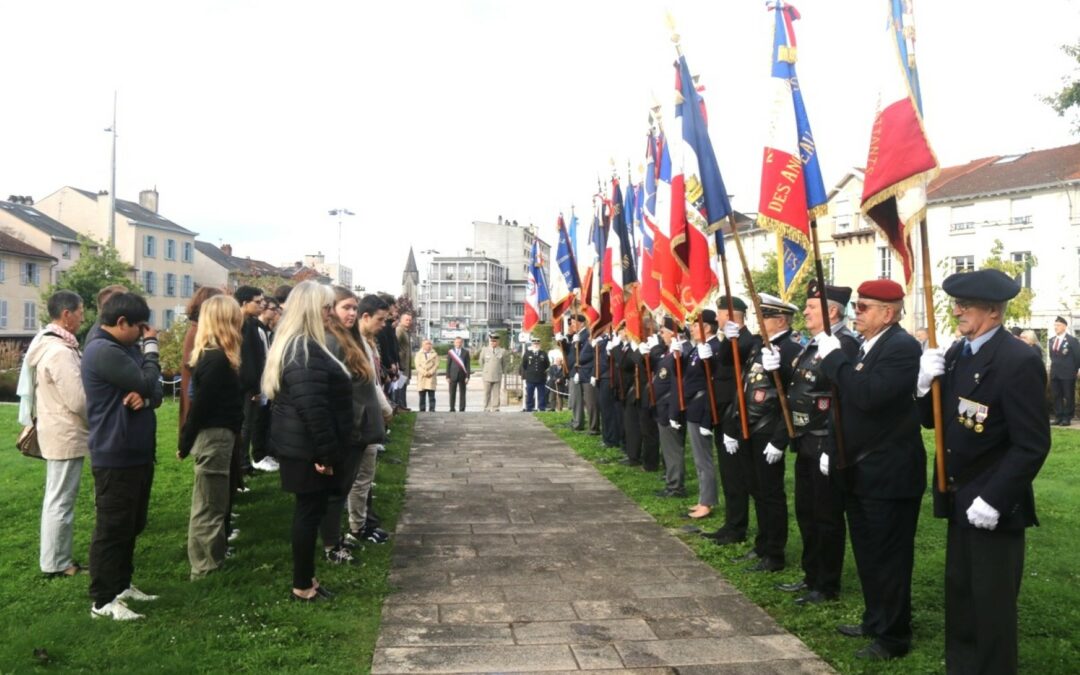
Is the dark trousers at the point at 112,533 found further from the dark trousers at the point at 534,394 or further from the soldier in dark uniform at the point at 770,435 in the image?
the dark trousers at the point at 534,394

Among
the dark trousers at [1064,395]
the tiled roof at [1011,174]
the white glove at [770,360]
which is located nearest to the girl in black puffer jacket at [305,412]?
the white glove at [770,360]

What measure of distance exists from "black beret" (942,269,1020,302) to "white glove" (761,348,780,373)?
2.10m

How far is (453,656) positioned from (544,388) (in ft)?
56.4

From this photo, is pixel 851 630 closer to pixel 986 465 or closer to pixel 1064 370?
pixel 986 465

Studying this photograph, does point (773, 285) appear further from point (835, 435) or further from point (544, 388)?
point (835, 435)

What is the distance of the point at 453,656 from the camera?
493 cm

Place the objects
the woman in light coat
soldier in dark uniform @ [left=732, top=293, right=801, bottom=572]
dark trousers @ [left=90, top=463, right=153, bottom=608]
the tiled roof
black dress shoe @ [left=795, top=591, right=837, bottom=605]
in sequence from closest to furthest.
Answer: dark trousers @ [left=90, top=463, right=153, bottom=608] → black dress shoe @ [left=795, top=591, right=837, bottom=605] → the woman in light coat → soldier in dark uniform @ [left=732, top=293, right=801, bottom=572] → the tiled roof

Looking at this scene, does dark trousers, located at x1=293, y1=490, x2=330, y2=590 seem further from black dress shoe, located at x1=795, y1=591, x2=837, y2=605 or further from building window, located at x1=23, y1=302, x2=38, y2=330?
building window, located at x1=23, y1=302, x2=38, y2=330

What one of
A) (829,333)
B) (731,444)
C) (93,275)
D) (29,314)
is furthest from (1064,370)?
(29,314)

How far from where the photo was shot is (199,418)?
20.0 feet

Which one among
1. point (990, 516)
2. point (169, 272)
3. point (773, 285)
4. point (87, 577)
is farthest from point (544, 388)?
point (169, 272)

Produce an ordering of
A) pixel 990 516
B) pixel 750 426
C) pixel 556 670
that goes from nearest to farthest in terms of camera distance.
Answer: pixel 990 516 → pixel 556 670 → pixel 750 426

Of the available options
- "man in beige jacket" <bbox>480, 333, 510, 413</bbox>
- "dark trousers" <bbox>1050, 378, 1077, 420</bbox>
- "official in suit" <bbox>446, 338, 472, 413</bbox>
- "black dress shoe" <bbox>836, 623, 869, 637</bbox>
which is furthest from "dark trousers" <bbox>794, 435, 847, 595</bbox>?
"man in beige jacket" <bbox>480, 333, 510, 413</bbox>

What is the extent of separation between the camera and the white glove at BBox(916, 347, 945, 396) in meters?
4.36
